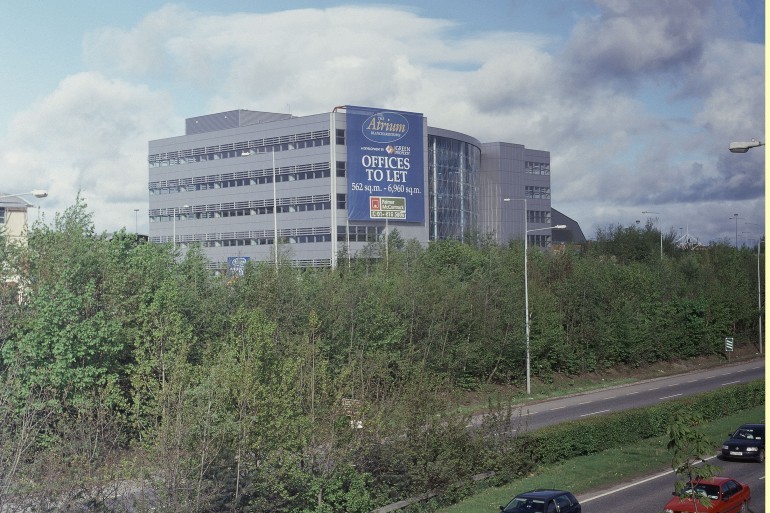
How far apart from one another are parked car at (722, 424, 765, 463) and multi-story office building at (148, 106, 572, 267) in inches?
2147

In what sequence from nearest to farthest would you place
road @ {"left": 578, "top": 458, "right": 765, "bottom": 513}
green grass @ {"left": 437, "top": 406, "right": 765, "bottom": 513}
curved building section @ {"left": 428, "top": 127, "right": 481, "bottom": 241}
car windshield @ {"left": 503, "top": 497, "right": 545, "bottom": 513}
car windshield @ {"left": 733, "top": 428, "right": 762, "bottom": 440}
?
car windshield @ {"left": 503, "top": 497, "right": 545, "bottom": 513} → road @ {"left": 578, "top": 458, "right": 765, "bottom": 513} → green grass @ {"left": 437, "top": 406, "right": 765, "bottom": 513} → car windshield @ {"left": 733, "top": 428, "right": 762, "bottom": 440} → curved building section @ {"left": 428, "top": 127, "right": 481, "bottom": 241}

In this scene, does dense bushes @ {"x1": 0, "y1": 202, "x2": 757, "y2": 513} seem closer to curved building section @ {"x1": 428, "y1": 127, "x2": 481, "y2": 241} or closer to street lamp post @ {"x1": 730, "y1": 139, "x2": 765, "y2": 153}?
street lamp post @ {"x1": 730, "y1": 139, "x2": 765, "y2": 153}

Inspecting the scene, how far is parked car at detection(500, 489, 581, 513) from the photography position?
89.1ft

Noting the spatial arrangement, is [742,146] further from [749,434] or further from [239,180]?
[239,180]

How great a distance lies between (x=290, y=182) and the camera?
102m

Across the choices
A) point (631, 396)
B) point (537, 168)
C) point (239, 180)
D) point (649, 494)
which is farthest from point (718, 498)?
point (537, 168)

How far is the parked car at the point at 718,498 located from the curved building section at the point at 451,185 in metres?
80.6

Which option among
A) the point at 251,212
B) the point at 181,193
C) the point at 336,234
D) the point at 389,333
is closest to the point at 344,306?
the point at 389,333

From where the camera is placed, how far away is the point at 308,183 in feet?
328

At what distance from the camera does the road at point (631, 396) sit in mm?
50031

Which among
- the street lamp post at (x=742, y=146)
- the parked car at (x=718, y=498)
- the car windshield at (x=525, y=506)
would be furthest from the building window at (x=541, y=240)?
the street lamp post at (x=742, y=146)

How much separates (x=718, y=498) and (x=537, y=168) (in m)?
119

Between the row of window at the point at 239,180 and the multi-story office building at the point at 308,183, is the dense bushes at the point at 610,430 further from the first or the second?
the row of window at the point at 239,180

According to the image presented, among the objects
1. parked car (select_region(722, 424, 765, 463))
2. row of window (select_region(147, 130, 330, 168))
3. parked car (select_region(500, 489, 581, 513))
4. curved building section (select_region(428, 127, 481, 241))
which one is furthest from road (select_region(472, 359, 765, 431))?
row of window (select_region(147, 130, 330, 168))
